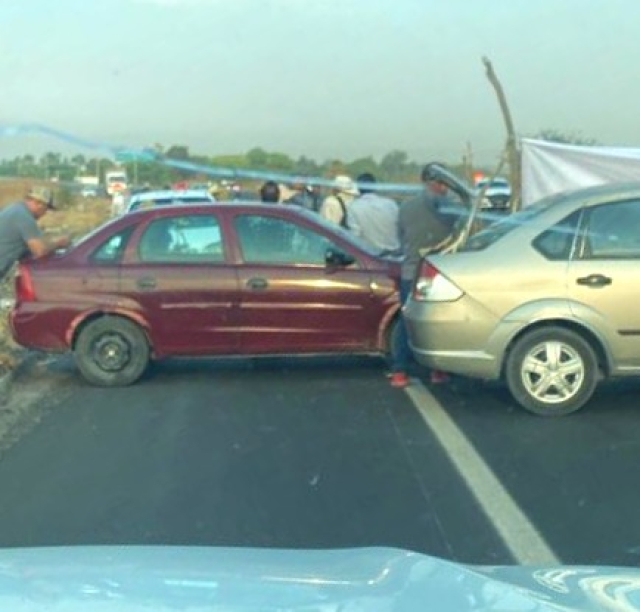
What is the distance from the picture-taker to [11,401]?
1100 centimetres

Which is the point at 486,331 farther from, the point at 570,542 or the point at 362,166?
the point at 362,166

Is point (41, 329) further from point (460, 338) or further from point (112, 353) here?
point (460, 338)

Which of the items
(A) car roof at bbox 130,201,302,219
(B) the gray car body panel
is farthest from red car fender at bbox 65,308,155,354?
(B) the gray car body panel

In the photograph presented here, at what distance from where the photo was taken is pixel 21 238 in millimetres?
12312

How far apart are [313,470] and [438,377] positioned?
362 centimetres

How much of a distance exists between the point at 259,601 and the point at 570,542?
13.1 ft

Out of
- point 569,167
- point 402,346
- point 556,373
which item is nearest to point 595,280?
point 556,373

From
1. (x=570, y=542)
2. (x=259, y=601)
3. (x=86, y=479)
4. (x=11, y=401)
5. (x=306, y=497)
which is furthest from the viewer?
(x=11, y=401)

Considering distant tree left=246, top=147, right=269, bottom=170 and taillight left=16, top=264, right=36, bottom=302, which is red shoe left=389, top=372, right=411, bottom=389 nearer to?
taillight left=16, top=264, right=36, bottom=302

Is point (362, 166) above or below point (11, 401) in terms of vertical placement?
above

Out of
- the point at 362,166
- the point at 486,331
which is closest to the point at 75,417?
the point at 486,331

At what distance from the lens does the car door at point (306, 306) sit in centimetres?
1157

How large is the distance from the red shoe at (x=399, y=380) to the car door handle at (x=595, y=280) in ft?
6.91

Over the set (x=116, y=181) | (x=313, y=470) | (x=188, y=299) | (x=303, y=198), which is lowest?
(x=313, y=470)
